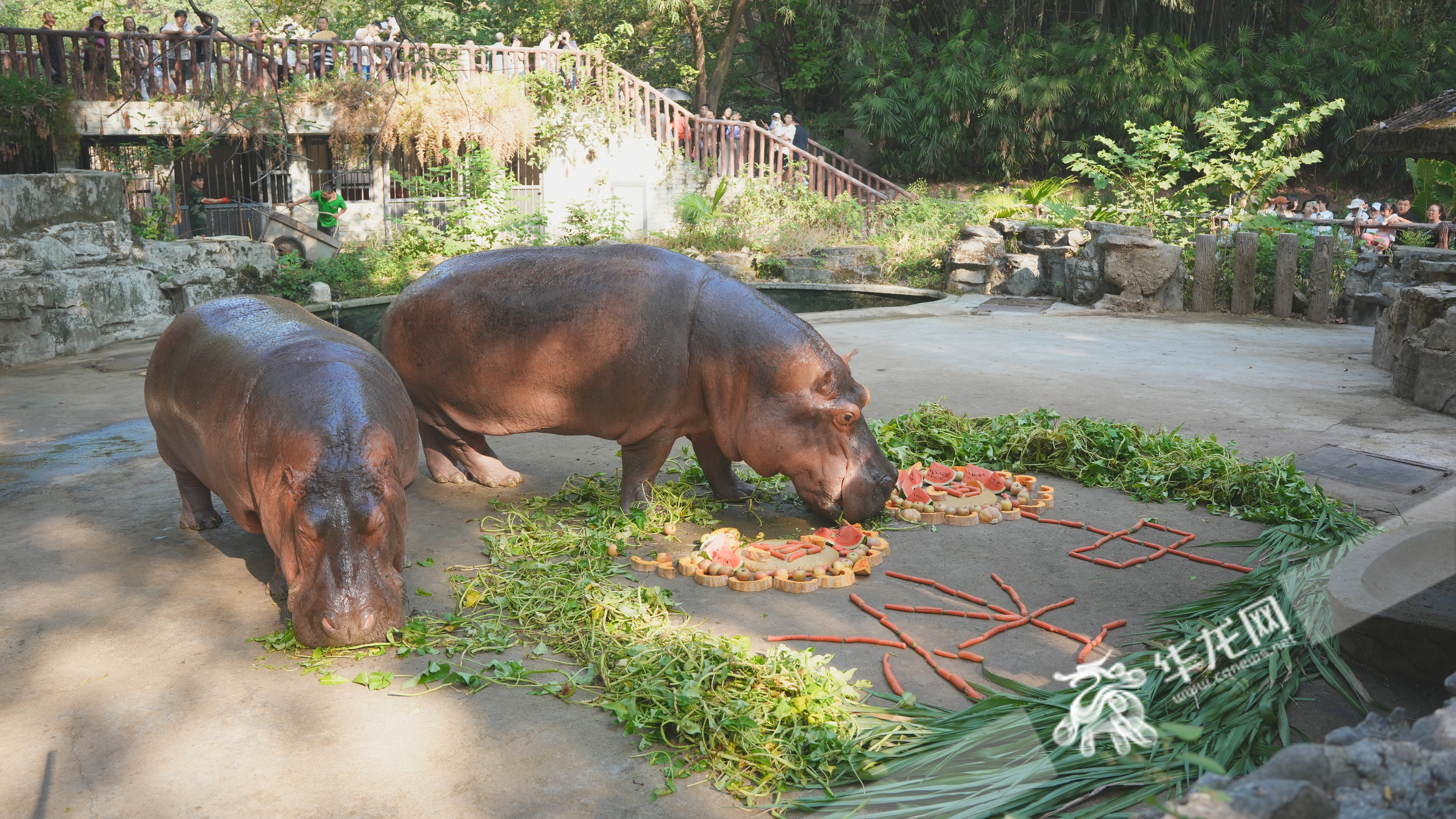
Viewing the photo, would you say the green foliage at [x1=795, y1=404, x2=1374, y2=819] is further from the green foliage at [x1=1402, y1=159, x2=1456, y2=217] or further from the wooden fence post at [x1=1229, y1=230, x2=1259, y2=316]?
the green foliage at [x1=1402, y1=159, x2=1456, y2=217]

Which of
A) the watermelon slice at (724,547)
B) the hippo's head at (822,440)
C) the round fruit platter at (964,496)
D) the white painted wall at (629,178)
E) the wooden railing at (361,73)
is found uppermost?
the wooden railing at (361,73)

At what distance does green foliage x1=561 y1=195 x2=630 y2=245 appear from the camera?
1898cm

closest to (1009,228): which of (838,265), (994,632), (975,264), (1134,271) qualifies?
(975,264)

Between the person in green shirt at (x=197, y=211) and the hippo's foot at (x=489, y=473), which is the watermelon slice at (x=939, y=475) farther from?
the person in green shirt at (x=197, y=211)

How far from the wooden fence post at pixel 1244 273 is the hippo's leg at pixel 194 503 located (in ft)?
44.4

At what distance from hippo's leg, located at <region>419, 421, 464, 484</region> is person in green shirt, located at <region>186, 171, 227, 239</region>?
13.2 metres

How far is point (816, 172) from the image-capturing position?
74.0 ft

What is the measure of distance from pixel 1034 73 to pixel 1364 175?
8693 mm

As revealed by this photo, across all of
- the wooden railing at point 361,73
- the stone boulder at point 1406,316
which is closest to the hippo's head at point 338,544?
the stone boulder at point 1406,316

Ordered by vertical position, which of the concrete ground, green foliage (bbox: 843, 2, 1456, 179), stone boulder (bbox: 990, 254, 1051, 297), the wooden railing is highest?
green foliage (bbox: 843, 2, 1456, 179)

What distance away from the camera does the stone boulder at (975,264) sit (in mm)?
17219

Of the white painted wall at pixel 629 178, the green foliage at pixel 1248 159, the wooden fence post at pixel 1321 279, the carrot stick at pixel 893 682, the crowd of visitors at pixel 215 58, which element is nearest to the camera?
the carrot stick at pixel 893 682

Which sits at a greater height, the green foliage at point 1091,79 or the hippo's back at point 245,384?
the green foliage at point 1091,79

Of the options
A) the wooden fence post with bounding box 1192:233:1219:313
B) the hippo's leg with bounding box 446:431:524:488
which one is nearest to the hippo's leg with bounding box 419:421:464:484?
the hippo's leg with bounding box 446:431:524:488
